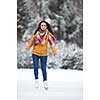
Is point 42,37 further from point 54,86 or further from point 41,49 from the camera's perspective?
point 54,86

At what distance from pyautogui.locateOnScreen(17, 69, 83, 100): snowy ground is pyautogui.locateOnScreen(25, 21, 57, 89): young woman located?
42mm

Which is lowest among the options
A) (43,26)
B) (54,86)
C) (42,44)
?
(54,86)

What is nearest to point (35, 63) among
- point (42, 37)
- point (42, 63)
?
point (42, 63)

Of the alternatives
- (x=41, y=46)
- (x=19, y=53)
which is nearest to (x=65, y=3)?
(x=41, y=46)

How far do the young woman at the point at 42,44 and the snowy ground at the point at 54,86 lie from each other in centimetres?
4

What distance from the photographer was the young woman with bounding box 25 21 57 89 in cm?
166

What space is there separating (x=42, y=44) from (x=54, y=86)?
273 mm

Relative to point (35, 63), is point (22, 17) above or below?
above

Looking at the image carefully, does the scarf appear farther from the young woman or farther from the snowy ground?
the snowy ground

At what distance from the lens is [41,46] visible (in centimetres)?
167

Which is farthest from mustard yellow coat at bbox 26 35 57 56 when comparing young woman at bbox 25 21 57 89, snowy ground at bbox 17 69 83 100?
snowy ground at bbox 17 69 83 100

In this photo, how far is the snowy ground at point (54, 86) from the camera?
164cm

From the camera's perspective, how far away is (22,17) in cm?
167
